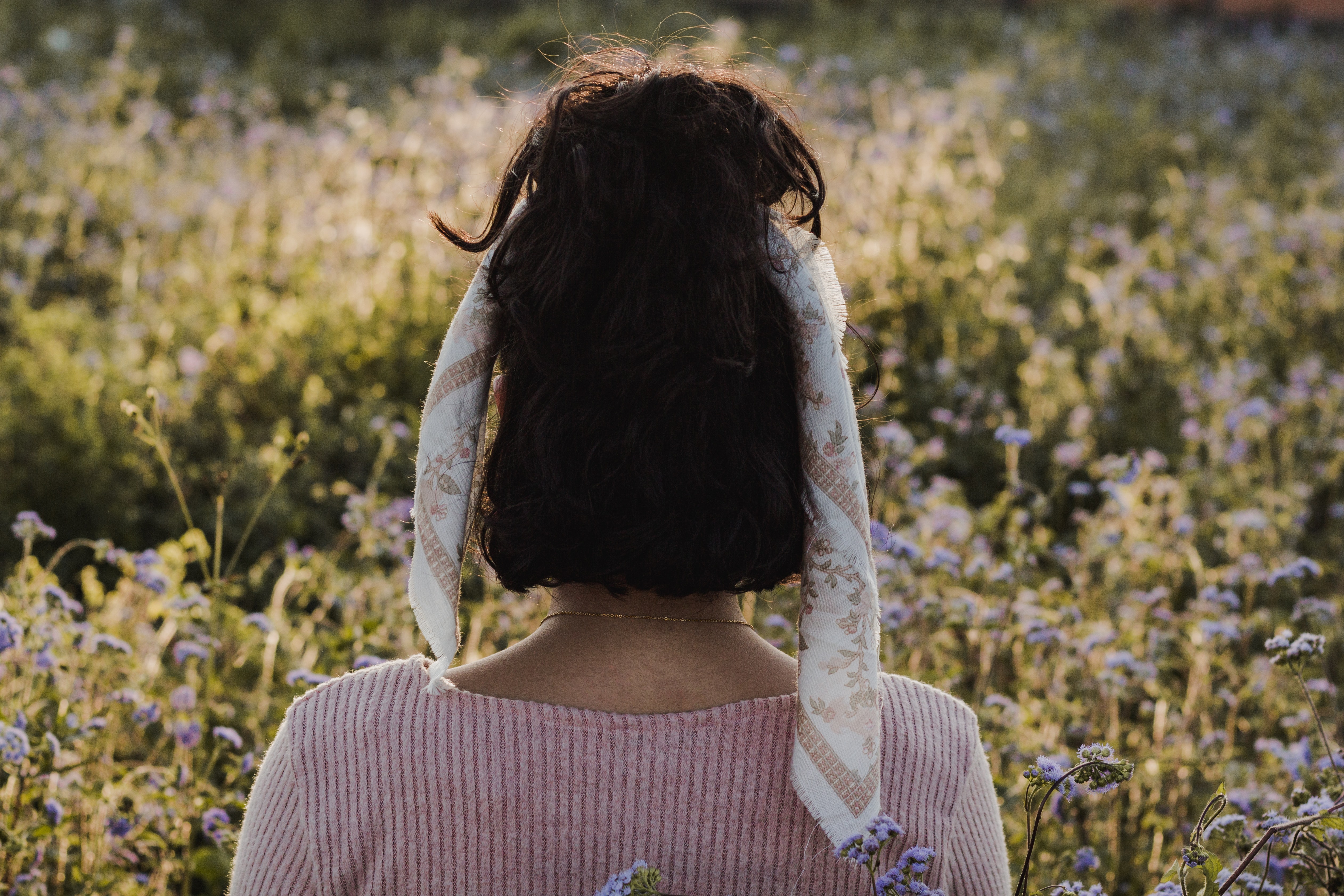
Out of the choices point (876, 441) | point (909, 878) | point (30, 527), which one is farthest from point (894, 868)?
point (876, 441)

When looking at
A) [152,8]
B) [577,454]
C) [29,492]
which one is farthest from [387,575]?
[152,8]

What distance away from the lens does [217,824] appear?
7.43 feet

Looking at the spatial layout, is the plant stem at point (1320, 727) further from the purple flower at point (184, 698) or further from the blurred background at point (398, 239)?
the purple flower at point (184, 698)

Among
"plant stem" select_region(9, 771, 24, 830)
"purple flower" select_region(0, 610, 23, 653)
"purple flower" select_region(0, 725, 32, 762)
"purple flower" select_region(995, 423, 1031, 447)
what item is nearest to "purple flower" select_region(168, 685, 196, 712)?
"plant stem" select_region(9, 771, 24, 830)

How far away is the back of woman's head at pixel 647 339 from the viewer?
133cm

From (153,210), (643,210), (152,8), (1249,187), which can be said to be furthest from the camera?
(152,8)

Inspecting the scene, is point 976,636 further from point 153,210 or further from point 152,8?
point 152,8

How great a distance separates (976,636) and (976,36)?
1201 cm

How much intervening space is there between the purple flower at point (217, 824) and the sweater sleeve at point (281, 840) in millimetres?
862

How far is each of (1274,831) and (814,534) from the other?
1.90ft

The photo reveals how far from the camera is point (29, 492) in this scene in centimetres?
430

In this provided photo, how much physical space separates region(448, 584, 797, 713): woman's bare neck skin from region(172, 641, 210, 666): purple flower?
125cm

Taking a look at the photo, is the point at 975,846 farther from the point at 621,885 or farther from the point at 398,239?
the point at 398,239

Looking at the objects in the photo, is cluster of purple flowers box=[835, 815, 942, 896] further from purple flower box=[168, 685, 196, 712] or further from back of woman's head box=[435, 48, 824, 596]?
purple flower box=[168, 685, 196, 712]
